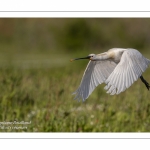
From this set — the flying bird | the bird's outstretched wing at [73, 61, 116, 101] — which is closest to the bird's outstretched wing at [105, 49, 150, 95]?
the flying bird

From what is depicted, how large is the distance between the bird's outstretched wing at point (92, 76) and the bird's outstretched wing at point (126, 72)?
0.59m

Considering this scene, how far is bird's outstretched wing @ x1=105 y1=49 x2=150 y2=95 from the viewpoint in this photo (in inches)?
155

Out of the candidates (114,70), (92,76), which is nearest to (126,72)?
(114,70)

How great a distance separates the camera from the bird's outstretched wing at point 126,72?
3.94m

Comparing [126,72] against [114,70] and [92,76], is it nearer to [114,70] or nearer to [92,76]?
[114,70]

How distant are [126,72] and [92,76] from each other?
87 centimetres

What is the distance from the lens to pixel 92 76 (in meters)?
4.87

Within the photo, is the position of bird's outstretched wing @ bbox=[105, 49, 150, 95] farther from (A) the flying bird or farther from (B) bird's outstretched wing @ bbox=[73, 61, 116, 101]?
(B) bird's outstretched wing @ bbox=[73, 61, 116, 101]

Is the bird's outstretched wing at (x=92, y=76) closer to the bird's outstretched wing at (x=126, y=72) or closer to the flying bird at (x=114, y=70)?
the flying bird at (x=114, y=70)

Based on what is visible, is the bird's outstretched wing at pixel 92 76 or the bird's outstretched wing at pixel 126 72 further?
the bird's outstretched wing at pixel 92 76

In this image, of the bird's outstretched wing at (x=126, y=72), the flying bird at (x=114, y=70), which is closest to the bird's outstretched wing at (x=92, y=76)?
the flying bird at (x=114, y=70)

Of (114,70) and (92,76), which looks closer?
(114,70)

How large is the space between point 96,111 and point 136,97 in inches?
16.8

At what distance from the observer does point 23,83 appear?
5.67 m
